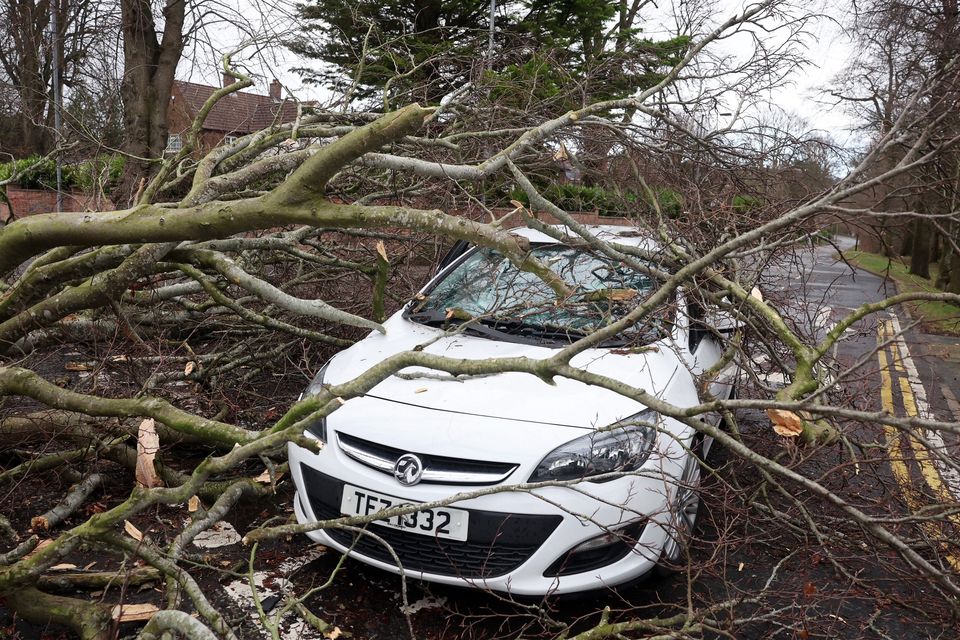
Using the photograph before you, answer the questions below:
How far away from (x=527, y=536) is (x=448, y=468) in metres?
0.40

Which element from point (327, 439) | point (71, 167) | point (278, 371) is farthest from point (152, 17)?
point (327, 439)

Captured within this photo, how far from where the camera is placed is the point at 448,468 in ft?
9.41

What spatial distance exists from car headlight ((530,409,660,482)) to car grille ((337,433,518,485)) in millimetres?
141

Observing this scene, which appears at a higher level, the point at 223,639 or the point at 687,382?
the point at 687,382

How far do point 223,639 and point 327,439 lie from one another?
880mm

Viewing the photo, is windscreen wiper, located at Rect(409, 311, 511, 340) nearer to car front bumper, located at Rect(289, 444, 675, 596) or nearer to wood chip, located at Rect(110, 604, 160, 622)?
car front bumper, located at Rect(289, 444, 675, 596)

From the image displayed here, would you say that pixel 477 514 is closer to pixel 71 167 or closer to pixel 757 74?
pixel 757 74

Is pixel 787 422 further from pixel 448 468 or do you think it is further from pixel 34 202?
pixel 34 202

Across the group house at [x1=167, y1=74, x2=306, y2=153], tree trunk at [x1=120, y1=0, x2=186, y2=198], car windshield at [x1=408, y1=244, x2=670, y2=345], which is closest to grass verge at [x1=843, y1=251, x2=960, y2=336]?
car windshield at [x1=408, y1=244, x2=670, y2=345]

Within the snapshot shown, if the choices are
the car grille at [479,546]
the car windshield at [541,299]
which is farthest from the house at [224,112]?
the car grille at [479,546]

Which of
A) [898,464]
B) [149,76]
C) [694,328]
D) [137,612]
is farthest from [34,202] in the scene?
[898,464]

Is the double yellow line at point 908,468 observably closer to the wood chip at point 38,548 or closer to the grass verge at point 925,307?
the grass verge at point 925,307

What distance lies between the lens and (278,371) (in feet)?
18.1

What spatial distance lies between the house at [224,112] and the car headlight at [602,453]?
3598 millimetres
